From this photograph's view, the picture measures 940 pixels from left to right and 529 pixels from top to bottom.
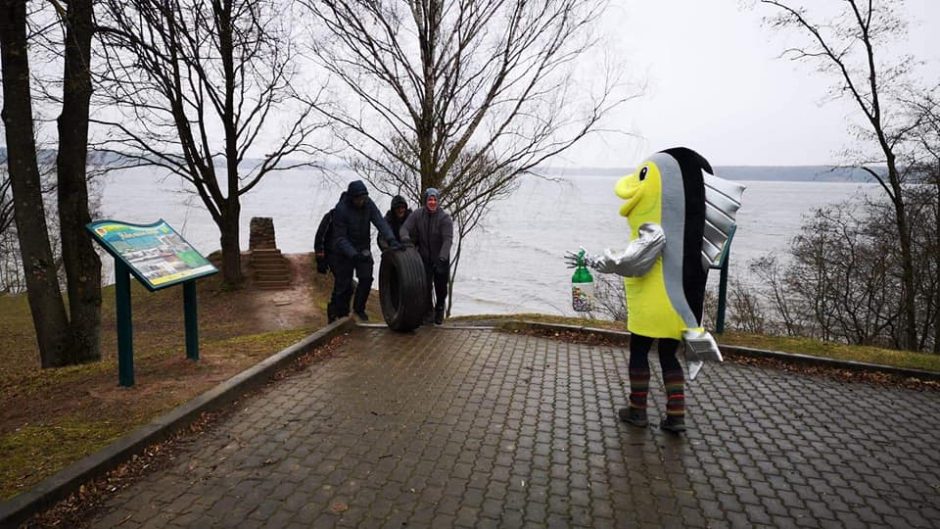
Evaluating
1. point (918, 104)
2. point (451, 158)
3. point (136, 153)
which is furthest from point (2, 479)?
point (918, 104)

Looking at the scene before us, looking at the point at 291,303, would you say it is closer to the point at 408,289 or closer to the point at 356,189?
the point at 356,189

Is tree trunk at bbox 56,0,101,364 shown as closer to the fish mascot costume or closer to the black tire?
the black tire

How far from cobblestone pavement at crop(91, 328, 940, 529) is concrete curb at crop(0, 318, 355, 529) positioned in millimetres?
248

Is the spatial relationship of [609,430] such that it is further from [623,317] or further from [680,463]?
[623,317]

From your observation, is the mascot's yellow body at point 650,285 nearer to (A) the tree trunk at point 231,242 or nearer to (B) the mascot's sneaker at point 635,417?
(B) the mascot's sneaker at point 635,417

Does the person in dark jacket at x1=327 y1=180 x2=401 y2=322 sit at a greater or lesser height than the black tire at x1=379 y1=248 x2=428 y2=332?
greater

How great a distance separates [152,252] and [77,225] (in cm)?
347

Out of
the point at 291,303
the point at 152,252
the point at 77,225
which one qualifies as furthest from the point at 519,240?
the point at 152,252

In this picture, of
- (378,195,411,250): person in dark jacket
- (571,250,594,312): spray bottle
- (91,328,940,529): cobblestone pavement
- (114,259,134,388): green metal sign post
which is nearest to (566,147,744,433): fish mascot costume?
(91,328,940,529): cobblestone pavement

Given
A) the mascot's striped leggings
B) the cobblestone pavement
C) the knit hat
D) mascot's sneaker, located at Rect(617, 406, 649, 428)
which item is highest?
the knit hat

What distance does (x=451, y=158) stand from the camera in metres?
12.1

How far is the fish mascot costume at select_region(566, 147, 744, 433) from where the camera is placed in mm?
4273

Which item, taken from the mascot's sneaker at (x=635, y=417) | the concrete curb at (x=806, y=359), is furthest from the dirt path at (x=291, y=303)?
the mascot's sneaker at (x=635, y=417)

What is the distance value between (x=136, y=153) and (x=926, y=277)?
2440 cm
